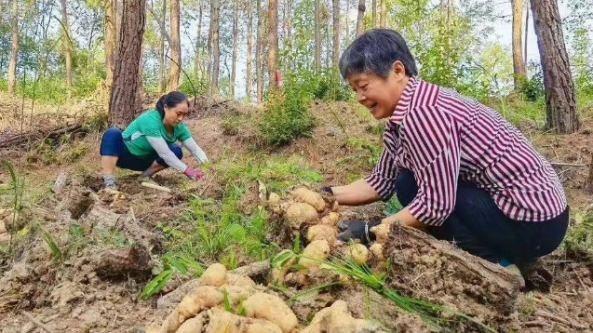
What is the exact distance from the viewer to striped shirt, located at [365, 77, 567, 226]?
1837 millimetres

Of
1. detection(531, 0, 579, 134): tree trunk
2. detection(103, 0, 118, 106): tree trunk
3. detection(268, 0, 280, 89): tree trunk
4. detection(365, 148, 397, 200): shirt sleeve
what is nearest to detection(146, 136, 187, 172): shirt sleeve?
detection(365, 148, 397, 200): shirt sleeve

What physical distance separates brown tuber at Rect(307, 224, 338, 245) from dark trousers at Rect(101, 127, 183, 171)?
3.01m

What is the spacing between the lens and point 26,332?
1620 mm

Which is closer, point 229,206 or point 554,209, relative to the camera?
point 554,209

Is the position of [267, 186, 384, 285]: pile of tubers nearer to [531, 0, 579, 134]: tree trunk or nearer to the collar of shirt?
the collar of shirt

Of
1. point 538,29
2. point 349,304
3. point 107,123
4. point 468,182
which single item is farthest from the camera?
point 107,123

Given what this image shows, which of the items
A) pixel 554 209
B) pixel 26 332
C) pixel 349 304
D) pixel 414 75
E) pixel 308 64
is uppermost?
pixel 308 64

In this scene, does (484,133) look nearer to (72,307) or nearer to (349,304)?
(349,304)

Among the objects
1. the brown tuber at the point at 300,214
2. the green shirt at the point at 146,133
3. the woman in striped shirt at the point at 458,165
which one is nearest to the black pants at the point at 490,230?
the woman in striped shirt at the point at 458,165

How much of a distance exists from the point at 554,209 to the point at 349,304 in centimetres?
99

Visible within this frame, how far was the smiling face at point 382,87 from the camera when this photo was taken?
1.96 metres

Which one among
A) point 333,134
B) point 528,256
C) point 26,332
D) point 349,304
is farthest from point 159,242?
point 333,134

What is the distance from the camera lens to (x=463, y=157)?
1950 millimetres

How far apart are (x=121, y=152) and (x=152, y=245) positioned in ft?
7.76
